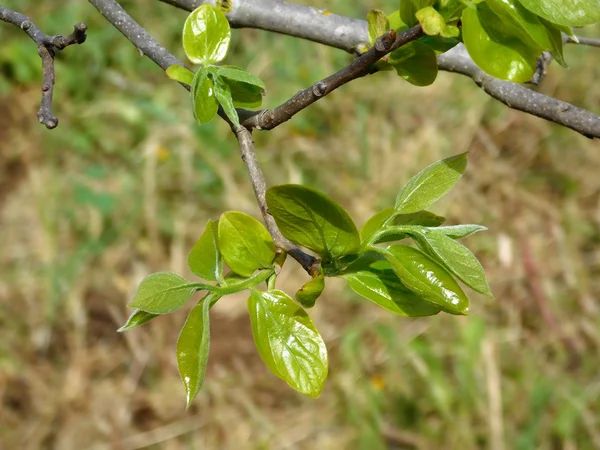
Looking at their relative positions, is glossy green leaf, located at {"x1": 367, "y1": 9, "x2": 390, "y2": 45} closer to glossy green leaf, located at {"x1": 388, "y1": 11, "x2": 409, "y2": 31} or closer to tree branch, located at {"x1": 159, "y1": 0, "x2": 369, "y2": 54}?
glossy green leaf, located at {"x1": 388, "y1": 11, "x2": 409, "y2": 31}

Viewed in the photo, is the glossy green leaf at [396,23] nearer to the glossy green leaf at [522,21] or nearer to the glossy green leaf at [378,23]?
the glossy green leaf at [378,23]

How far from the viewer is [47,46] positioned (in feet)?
2.50

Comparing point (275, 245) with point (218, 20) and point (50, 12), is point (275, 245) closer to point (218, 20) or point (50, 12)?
point (218, 20)

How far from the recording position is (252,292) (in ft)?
1.92

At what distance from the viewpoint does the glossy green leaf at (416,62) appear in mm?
611

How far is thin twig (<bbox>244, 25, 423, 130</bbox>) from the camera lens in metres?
0.53

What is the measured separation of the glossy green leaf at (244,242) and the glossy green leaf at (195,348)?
41mm

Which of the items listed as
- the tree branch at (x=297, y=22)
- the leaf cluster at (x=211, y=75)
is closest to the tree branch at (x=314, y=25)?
the tree branch at (x=297, y=22)

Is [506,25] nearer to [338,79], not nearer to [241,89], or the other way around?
[338,79]

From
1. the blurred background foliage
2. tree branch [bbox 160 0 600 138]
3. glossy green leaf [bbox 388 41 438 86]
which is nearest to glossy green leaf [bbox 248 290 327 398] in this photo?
glossy green leaf [bbox 388 41 438 86]

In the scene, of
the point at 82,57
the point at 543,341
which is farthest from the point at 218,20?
the point at 82,57

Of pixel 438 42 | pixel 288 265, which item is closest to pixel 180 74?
pixel 438 42

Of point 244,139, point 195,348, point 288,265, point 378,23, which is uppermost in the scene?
point 378,23

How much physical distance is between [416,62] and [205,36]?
0.21 meters
